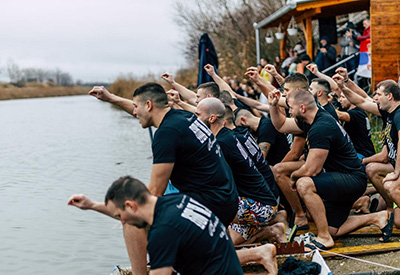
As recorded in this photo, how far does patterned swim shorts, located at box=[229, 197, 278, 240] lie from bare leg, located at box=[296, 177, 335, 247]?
1.20ft

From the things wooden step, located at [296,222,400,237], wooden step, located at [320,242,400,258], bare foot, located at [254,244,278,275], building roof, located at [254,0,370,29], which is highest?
building roof, located at [254,0,370,29]

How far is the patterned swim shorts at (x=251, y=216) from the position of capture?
17.6ft

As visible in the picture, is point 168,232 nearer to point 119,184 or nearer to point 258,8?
point 119,184

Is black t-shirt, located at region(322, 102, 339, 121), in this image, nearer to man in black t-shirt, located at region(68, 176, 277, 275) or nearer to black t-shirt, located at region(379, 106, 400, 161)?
black t-shirt, located at region(379, 106, 400, 161)

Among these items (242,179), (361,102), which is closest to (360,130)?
(361,102)

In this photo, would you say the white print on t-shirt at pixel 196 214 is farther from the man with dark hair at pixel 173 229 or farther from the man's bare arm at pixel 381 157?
the man's bare arm at pixel 381 157

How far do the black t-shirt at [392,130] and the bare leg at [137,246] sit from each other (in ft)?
10.1

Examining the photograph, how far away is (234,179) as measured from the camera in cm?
539

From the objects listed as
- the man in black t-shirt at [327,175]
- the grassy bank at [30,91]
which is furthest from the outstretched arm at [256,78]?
the grassy bank at [30,91]

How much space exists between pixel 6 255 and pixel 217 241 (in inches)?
239

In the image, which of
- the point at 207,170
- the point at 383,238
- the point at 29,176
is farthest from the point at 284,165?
the point at 29,176

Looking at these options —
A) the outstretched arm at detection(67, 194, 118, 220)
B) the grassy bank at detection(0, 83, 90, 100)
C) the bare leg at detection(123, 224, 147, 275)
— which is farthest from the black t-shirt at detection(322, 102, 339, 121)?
the grassy bank at detection(0, 83, 90, 100)

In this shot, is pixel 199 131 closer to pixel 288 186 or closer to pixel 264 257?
pixel 264 257

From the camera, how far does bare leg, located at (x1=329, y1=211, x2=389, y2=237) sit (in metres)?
5.61
